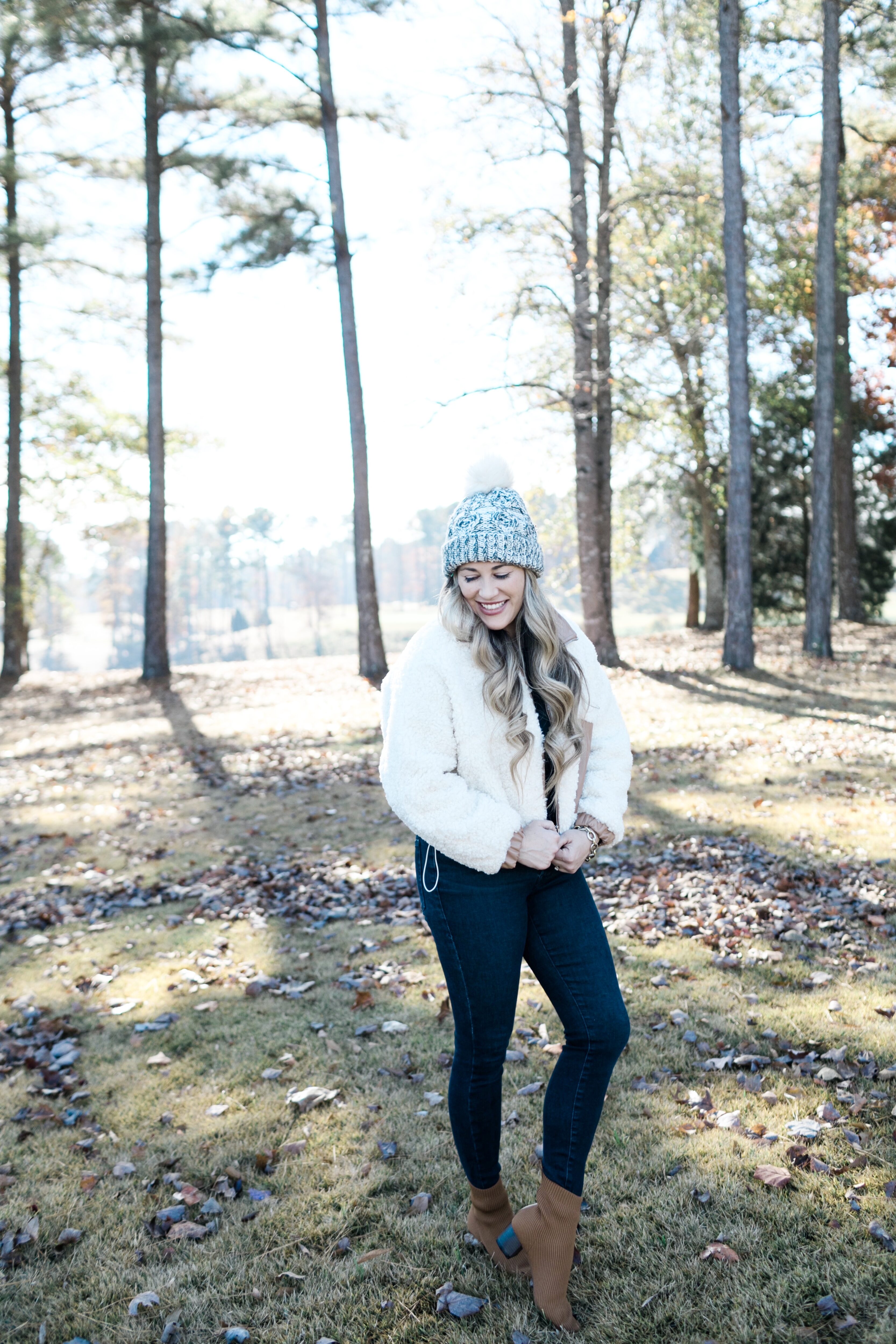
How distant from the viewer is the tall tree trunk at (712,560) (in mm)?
24250

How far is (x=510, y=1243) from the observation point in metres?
3.00

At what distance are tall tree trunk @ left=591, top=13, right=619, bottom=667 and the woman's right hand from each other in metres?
14.5

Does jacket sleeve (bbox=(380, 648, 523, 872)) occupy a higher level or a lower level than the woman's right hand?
higher

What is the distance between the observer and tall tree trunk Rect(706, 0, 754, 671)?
13891 millimetres

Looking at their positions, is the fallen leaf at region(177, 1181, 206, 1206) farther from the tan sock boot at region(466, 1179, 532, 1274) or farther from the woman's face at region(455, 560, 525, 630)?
the woman's face at region(455, 560, 525, 630)

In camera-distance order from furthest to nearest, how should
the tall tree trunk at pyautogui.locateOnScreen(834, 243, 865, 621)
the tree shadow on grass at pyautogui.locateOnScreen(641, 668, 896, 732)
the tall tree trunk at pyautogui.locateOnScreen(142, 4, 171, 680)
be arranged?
the tall tree trunk at pyautogui.locateOnScreen(834, 243, 865, 621) < the tall tree trunk at pyautogui.locateOnScreen(142, 4, 171, 680) < the tree shadow on grass at pyautogui.locateOnScreen(641, 668, 896, 732)

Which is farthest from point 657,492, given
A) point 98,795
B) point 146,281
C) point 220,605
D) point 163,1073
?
point 220,605

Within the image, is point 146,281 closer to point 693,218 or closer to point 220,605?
point 693,218

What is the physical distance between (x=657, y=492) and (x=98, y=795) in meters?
19.4

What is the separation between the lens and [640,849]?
7.44 metres

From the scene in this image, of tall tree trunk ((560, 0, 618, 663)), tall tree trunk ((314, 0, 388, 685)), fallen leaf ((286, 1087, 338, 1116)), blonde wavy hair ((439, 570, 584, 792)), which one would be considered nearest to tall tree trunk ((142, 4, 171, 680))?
tall tree trunk ((314, 0, 388, 685))

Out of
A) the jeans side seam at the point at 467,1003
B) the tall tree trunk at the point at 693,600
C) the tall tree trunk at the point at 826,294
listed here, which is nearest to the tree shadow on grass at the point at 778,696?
the tall tree trunk at the point at 826,294

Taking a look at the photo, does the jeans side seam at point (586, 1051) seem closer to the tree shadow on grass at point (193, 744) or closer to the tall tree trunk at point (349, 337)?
the tree shadow on grass at point (193, 744)

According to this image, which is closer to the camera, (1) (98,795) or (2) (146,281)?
(1) (98,795)
